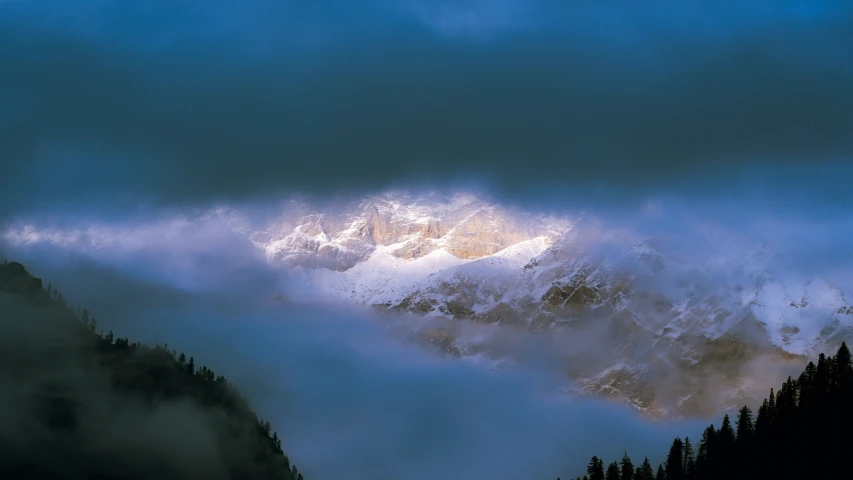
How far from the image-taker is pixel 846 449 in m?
198

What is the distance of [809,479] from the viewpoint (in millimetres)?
197000

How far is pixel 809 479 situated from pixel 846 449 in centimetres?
668
